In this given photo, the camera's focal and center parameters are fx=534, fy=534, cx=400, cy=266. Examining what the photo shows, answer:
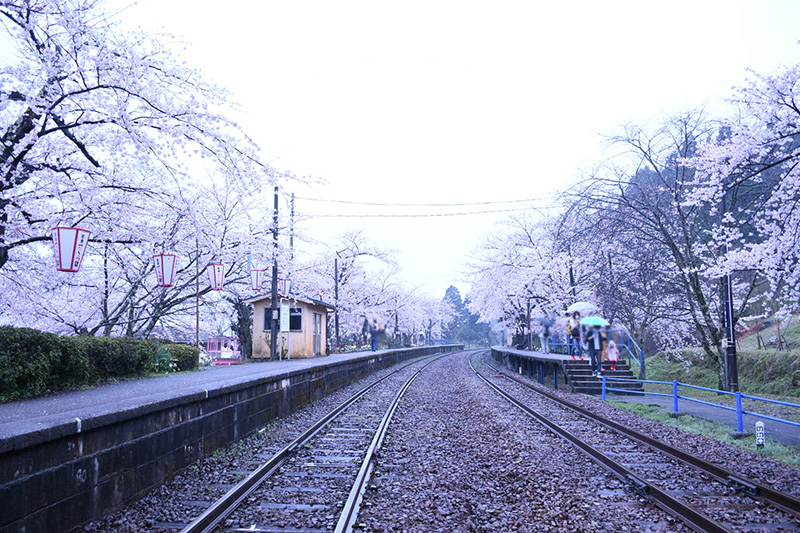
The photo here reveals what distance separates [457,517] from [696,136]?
14196mm

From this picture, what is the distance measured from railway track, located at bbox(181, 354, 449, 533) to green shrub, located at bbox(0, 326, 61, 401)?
3.44m

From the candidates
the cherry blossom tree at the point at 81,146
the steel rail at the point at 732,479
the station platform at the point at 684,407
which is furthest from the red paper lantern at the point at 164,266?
the station platform at the point at 684,407

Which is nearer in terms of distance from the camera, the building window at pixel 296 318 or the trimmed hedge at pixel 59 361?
the trimmed hedge at pixel 59 361

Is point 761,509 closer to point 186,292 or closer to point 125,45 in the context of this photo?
point 125,45

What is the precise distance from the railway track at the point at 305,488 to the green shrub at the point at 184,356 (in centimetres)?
578

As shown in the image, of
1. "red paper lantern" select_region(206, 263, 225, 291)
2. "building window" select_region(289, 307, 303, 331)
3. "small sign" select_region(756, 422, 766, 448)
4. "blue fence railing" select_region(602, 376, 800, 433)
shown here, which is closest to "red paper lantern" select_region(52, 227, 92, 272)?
"red paper lantern" select_region(206, 263, 225, 291)

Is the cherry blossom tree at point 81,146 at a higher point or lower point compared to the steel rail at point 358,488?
higher

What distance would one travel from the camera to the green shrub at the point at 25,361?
6812 mm

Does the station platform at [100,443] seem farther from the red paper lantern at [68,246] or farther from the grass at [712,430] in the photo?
the grass at [712,430]

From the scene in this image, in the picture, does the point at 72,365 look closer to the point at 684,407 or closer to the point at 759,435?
the point at 759,435

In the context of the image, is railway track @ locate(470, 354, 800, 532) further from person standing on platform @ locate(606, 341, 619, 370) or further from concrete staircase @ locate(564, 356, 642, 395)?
person standing on platform @ locate(606, 341, 619, 370)

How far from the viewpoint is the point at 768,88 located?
8.47 m

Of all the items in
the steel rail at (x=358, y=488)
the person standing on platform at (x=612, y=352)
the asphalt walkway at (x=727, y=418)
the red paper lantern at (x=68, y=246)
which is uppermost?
the red paper lantern at (x=68, y=246)

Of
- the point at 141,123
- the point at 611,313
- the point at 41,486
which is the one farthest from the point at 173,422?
the point at 611,313
